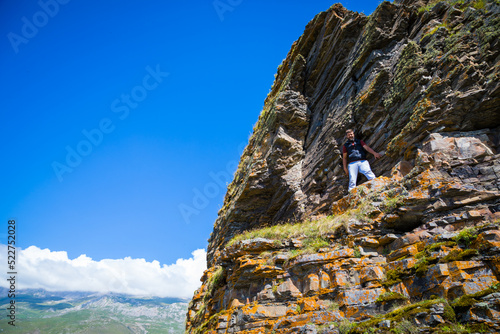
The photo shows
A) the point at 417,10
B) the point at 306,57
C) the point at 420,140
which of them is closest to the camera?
the point at 420,140

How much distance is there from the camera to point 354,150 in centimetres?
1534

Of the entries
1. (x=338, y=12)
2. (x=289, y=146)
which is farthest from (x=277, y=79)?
(x=289, y=146)

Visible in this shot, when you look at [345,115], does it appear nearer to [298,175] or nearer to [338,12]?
[298,175]

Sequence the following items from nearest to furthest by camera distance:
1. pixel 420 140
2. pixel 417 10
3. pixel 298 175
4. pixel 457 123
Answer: pixel 457 123
pixel 420 140
pixel 417 10
pixel 298 175

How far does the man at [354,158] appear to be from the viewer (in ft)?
48.3

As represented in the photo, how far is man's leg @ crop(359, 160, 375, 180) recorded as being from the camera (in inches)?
564

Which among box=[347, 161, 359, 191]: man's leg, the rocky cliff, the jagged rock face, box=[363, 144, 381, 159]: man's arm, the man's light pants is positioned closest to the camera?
the rocky cliff

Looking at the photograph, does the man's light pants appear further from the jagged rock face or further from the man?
the jagged rock face

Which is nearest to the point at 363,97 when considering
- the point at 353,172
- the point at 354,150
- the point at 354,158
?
the point at 354,150

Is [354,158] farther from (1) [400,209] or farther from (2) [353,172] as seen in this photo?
(1) [400,209]

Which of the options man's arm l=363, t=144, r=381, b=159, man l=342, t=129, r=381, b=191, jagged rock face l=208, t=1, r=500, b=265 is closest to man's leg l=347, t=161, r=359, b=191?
man l=342, t=129, r=381, b=191

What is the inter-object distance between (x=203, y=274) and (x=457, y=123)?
70.2 feet

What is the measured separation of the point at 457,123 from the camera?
36.4ft

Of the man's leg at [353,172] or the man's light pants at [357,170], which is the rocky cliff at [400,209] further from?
the man's leg at [353,172]
